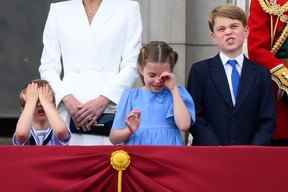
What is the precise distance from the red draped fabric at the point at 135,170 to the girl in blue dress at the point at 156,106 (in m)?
0.36

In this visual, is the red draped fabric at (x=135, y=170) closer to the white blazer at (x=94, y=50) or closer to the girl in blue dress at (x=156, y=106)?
the girl in blue dress at (x=156, y=106)

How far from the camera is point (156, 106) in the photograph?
16.6 ft

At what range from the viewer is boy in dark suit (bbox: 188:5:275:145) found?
5098 millimetres

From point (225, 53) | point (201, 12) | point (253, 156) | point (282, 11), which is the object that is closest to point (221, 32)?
point (225, 53)

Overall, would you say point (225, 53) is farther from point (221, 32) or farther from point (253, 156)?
point (253, 156)

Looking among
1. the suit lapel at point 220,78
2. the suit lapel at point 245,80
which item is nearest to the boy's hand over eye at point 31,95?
the suit lapel at point 220,78

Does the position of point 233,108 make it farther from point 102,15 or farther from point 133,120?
point 102,15

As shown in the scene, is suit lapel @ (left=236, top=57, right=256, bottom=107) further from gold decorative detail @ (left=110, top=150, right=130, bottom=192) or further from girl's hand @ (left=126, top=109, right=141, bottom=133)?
gold decorative detail @ (left=110, top=150, right=130, bottom=192)

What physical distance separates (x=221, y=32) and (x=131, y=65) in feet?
1.80

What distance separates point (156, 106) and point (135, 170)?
0.55 m

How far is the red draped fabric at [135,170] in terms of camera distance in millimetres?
4590

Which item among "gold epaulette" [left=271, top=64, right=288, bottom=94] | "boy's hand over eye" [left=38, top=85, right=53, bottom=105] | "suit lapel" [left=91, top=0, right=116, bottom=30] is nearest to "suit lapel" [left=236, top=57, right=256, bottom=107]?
"gold epaulette" [left=271, top=64, right=288, bottom=94]

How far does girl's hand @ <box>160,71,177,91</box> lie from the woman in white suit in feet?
1.31

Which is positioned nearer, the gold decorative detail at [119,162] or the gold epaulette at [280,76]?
the gold decorative detail at [119,162]
